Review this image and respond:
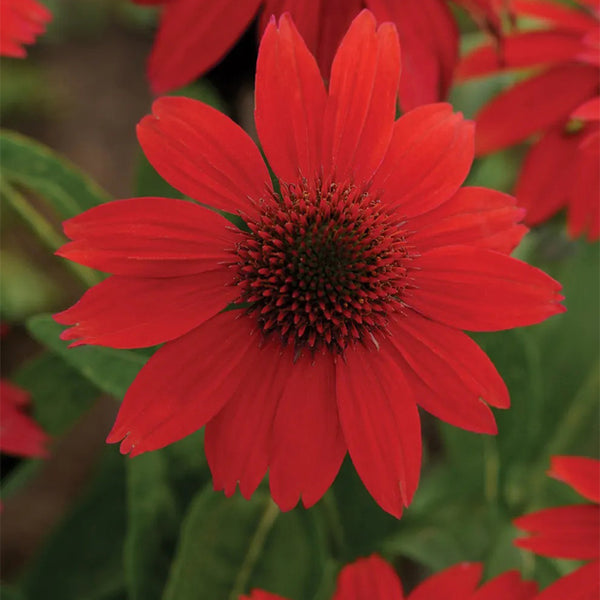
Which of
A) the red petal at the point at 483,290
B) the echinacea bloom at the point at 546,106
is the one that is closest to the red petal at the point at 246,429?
the red petal at the point at 483,290

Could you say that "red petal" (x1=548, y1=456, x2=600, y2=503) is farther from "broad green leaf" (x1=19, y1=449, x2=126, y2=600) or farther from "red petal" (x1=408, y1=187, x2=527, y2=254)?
"broad green leaf" (x1=19, y1=449, x2=126, y2=600)

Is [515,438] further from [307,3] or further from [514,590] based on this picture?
[307,3]

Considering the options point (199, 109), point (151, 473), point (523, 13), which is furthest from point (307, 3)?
point (151, 473)

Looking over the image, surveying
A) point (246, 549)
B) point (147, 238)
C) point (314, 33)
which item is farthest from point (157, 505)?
point (314, 33)

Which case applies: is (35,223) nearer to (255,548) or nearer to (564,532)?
(255,548)

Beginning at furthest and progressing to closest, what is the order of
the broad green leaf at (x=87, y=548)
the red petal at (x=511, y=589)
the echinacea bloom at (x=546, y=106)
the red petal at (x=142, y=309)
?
the broad green leaf at (x=87, y=548) → the echinacea bloom at (x=546, y=106) → the red petal at (x=511, y=589) → the red petal at (x=142, y=309)

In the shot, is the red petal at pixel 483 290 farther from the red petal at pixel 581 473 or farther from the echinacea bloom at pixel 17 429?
the echinacea bloom at pixel 17 429

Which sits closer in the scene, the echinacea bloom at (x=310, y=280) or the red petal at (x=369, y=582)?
the echinacea bloom at (x=310, y=280)
